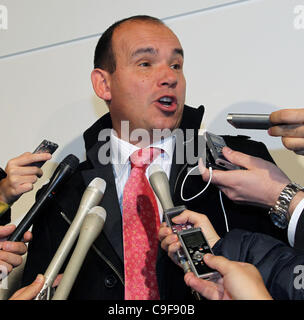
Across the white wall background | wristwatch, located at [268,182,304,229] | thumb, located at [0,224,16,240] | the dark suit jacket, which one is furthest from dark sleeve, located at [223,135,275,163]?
thumb, located at [0,224,16,240]

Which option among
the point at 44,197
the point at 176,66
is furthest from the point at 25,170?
the point at 176,66

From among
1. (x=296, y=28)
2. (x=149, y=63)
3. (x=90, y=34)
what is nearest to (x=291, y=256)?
(x=149, y=63)

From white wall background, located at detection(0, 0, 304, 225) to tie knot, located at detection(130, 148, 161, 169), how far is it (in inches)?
13.5

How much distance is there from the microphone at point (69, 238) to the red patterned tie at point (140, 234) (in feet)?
0.87

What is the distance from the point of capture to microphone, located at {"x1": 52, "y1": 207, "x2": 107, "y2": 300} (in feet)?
3.03

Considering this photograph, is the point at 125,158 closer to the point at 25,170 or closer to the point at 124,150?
the point at 124,150

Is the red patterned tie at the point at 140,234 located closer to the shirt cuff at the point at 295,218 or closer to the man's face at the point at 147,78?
the man's face at the point at 147,78

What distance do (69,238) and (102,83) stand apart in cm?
70

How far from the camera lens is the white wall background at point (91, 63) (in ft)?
5.21

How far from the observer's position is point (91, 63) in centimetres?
195

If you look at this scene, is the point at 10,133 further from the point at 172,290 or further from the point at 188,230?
the point at 188,230

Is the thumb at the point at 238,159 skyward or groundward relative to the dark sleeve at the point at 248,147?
skyward

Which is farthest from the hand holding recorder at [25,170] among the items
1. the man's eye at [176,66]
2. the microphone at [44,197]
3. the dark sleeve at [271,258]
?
the dark sleeve at [271,258]

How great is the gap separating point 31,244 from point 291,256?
87cm
